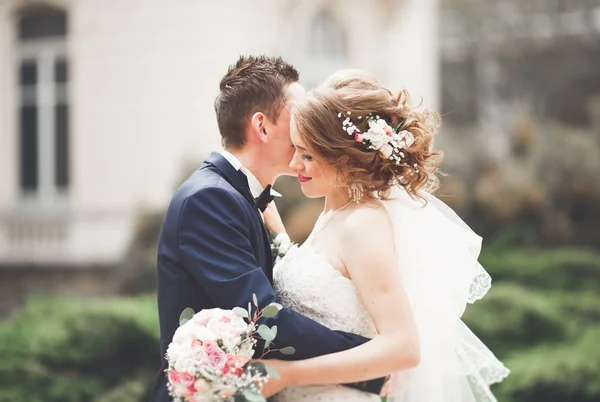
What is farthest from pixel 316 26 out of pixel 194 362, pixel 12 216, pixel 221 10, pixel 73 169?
pixel 194 362

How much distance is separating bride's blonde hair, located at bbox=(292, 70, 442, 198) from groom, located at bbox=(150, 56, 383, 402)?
0.18 meters

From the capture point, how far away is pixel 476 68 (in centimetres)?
2044

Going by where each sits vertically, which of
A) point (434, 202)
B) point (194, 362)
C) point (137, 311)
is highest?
point (434, 202)

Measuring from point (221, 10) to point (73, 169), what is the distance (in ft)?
11.8

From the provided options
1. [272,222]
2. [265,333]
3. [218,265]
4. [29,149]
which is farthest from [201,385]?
[29,149]

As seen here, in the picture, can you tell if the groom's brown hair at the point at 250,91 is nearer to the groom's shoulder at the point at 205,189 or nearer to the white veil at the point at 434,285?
the groom's shoulder at the point at 205,189

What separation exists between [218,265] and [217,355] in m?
A: 0.32

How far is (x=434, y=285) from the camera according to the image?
11.3 ft

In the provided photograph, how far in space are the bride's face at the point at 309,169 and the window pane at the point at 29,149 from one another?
11.9 meters

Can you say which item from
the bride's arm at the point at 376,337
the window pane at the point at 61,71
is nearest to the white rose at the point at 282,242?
the bride's arm at the point at 376,337

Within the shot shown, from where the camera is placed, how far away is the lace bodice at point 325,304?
Result: 3.24 metres

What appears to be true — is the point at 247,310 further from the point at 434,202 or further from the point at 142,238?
the point at 142,238

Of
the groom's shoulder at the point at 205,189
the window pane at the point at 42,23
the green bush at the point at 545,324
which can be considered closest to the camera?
the groom's shoulder at the point at 205,189

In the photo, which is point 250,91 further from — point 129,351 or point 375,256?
point 129,351
